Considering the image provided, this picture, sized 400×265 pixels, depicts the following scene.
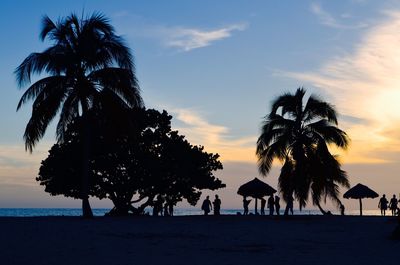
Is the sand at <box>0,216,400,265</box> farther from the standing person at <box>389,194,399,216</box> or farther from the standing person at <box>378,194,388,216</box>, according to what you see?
the standing person at <box>378,194,388,216</box>

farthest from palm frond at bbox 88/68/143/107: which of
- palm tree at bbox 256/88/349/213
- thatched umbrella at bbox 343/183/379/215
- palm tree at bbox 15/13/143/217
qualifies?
thatched umbrella at bbox 343/183/379/215

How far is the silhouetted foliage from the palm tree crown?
560 centimetres

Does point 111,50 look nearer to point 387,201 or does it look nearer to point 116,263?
point 116,263

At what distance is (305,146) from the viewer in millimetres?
28625

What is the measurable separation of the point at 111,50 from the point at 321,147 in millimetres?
12403

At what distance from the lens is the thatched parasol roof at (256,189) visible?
34094 mm

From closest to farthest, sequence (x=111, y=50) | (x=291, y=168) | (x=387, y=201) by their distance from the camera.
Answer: (x=111, y=50) → (x=291, y=168) → (x=387, y=201)

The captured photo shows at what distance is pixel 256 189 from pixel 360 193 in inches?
315

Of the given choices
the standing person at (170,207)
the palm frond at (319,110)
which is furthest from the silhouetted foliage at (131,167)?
the palm frond at (319,110)

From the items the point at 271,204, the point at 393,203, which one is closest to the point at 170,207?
the point at 271,204

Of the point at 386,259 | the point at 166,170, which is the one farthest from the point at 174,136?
the point at 386,259

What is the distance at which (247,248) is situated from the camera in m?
12.7

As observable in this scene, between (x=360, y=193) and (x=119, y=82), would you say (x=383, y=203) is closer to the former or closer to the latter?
(x=360, y=193)

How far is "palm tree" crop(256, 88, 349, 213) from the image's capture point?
2823 centimetres
